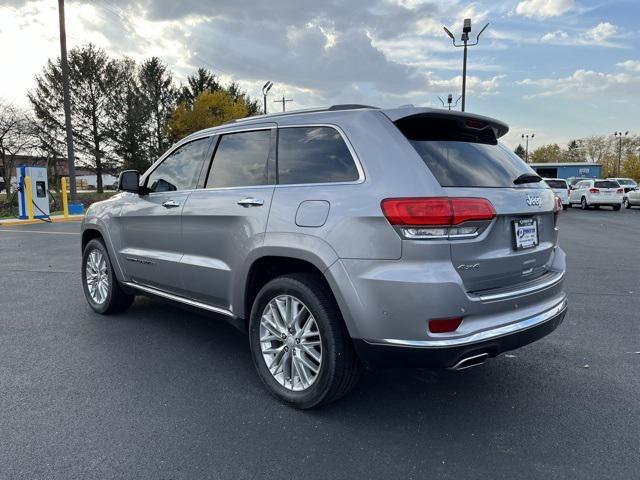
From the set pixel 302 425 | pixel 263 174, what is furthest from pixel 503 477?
pixel 263 174

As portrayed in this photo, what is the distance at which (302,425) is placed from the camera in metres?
2.92

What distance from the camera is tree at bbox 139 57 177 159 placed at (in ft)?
147

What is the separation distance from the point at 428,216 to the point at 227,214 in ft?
5.03

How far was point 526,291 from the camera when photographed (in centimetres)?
298

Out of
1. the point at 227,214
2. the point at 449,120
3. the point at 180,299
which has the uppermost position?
the point at 449,120

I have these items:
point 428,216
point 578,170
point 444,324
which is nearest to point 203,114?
point 578,170

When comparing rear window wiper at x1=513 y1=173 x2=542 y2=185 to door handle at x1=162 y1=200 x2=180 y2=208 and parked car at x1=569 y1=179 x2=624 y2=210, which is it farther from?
parked car at x1=569 y1=179 x2=624 y2=210

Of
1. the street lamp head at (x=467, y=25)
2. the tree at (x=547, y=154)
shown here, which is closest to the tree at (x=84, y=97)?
the street lamp head at (x=467, y=25)

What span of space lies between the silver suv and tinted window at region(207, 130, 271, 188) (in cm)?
1

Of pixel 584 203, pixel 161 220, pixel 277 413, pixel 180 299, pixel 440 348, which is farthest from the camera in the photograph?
pixel 584 203

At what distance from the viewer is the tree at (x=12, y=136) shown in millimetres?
27688

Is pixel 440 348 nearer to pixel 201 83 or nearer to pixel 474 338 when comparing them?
pixel 474 338

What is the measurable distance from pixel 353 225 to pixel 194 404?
61.9 inches

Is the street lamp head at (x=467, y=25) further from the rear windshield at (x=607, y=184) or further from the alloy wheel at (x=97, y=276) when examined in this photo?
the alloy wheel at (x=97, y=276)
